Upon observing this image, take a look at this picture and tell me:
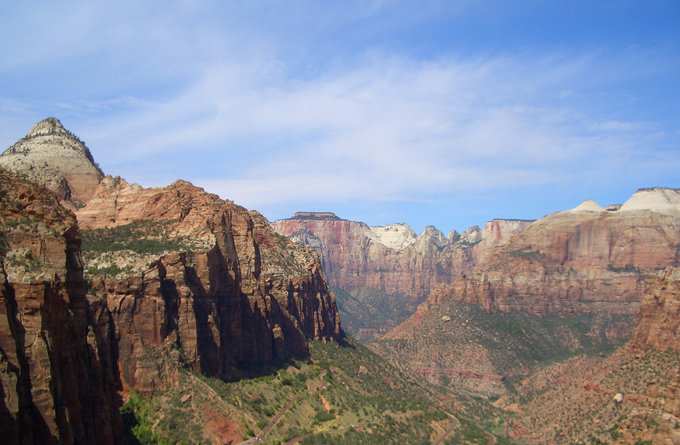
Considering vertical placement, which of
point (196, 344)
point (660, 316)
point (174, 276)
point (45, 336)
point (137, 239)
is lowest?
point (660, 316)

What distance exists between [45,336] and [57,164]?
64695 millimetres

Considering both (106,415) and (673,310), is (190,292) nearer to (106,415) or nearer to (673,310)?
(106,415)

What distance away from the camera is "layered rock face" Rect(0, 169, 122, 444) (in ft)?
117

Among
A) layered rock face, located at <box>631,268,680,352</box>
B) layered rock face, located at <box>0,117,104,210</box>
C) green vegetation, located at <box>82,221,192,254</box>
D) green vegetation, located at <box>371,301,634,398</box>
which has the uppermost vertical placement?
layered rock face, located at <box>0,117,104,210</box>

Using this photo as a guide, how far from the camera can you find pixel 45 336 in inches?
1500

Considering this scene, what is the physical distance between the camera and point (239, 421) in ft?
221

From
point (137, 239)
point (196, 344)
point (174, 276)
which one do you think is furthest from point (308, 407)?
point (137, 239)

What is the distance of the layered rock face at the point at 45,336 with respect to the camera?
35.8m

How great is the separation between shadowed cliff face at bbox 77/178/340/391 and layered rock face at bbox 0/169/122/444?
16.0 m

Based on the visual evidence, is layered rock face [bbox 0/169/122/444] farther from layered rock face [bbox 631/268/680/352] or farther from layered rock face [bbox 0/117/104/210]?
layered rock face [bbox 631/268/680/352]

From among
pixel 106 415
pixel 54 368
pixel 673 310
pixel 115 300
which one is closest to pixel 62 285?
pixel 54 368

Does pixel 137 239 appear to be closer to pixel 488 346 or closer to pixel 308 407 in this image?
pixel 308 407

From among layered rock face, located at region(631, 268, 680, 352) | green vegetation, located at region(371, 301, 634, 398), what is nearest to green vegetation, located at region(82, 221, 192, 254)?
layered rock face, located at region(631, 268, 680, 352)

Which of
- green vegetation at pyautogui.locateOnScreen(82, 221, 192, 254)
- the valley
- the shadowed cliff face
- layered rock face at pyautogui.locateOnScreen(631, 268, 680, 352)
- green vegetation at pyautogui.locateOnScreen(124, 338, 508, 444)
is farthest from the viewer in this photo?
layered rock face at pyautogui.locateOnScreen(631, 268, 680, 352)
